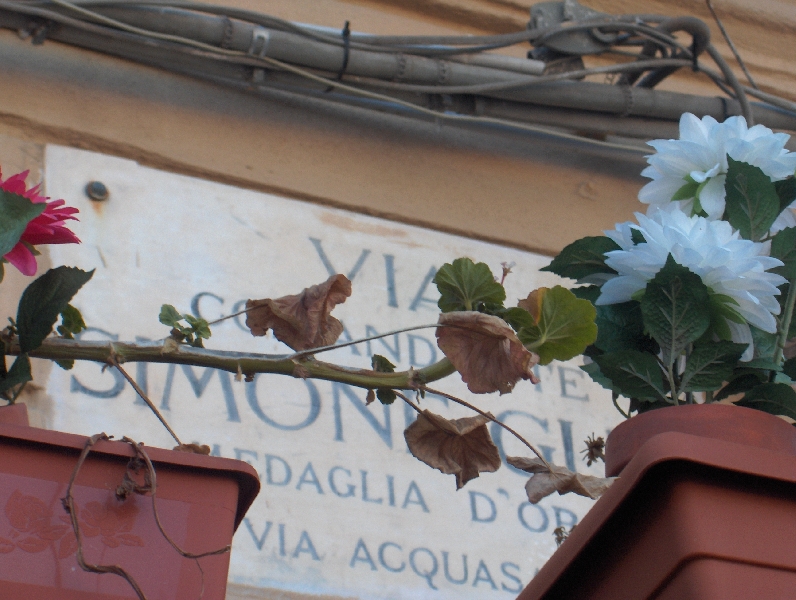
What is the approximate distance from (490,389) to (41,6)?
1130 mm

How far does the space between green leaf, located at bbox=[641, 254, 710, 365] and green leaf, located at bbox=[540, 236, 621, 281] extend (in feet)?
0.35

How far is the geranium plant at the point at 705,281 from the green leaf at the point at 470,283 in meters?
0.12

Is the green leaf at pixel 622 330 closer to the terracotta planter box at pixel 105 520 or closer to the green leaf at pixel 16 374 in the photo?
the terracotta planter box at pixel 105 520

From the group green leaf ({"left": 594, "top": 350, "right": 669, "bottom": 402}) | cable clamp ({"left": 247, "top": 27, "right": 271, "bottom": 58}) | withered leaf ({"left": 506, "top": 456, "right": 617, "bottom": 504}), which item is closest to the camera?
withered leaf ({"left": 506, "top": 456, "right": 617, "bottom": 504})

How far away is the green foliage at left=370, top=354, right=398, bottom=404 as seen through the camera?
2.81 feet

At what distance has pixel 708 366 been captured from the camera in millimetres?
900

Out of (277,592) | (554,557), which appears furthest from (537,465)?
(277,592)

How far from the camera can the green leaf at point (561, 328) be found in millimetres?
819

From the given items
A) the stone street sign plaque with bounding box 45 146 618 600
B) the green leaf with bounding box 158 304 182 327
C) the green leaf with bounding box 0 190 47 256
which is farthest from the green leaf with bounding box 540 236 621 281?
the stone street sign plaque with bounding box 45 146 618 600

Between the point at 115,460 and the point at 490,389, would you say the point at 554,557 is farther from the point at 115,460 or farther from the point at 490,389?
the point at 115,460

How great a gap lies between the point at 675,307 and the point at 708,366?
6 centimetres

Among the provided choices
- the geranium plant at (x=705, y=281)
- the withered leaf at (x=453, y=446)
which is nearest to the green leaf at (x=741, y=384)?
the geranium plant at (x=705, y=281)

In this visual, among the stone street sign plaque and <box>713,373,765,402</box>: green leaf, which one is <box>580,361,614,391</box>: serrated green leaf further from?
the stone street sign plaque

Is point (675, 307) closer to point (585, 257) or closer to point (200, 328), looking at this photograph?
point (585, 257)
